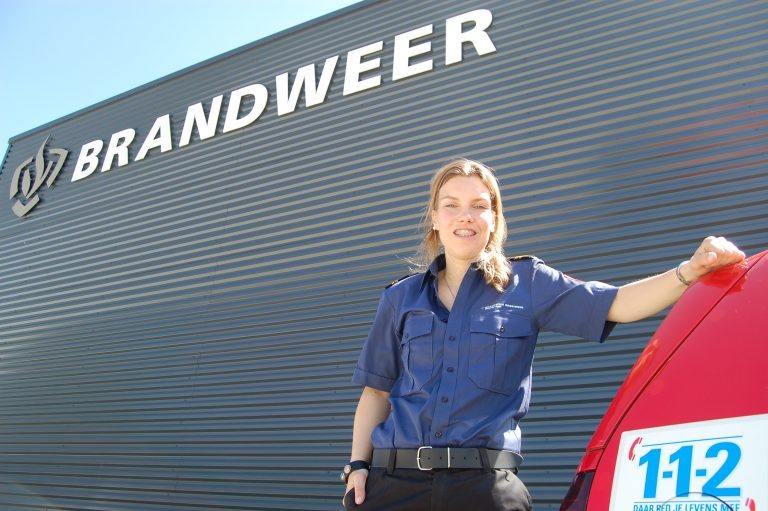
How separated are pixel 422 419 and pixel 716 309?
2.53 feet

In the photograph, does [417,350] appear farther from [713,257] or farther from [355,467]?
[713,257]

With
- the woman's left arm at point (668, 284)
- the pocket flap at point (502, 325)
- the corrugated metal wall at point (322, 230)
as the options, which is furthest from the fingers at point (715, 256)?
the corrugated metal wall at point (322, 230)

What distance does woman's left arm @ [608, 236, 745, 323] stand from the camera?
4.72ft

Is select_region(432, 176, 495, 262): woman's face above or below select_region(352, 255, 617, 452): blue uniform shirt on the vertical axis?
above

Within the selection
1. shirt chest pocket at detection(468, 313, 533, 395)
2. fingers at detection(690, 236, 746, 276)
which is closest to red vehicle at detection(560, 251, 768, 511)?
fingers at detection(690, 236, 746, 276)

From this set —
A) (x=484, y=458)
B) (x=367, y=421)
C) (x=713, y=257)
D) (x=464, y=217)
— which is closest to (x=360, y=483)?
(x=367, y=421)

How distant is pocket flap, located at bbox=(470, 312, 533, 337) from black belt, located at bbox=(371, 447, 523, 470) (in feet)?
1.01

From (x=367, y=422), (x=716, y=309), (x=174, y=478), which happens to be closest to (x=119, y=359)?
(x=174, y=478)

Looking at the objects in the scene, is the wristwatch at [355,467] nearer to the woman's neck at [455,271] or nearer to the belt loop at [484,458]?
the belt loop at [484,458]

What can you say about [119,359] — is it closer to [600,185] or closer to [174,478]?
[174,478]

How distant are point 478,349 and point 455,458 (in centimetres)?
29

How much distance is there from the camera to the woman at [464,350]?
165cm

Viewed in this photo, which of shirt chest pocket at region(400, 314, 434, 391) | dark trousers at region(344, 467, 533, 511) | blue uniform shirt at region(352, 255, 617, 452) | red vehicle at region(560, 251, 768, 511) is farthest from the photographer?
shirt chest pocket at region(400, 314, 434, 391)

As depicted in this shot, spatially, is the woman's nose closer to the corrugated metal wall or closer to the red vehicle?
the red vehicle
